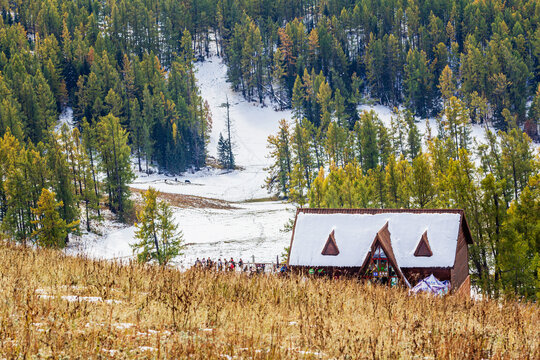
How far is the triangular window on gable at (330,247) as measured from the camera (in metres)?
29.9

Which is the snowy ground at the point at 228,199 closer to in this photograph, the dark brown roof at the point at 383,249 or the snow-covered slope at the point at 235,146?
the snow-covered slope at the point at 235,146

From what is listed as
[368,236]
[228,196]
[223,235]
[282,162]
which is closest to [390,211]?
[368,236]

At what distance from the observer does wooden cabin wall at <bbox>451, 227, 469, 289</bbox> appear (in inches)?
1168

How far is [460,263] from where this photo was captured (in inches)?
1226

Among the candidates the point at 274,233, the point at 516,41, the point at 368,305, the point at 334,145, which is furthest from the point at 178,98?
the point at 368,305

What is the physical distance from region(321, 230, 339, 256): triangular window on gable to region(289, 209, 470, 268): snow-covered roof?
225mm

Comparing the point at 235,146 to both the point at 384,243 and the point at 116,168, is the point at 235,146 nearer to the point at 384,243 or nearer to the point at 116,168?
the point at 116,168

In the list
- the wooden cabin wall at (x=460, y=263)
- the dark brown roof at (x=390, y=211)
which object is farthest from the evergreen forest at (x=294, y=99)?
the dark brown roof at (x=390, y=211)

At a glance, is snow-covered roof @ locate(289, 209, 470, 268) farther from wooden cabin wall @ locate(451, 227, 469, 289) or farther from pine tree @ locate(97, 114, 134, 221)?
pine tree @ locate(97, 114, 134, 221)

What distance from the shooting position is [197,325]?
20.7 feet

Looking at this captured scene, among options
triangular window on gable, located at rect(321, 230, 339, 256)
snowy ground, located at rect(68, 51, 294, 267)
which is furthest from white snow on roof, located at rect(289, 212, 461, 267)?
snowy ground, located at rect(68, 51, 294, 267)

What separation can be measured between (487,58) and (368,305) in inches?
4294

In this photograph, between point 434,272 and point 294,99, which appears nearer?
point 434,272

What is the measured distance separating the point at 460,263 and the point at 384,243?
18.9 feet
